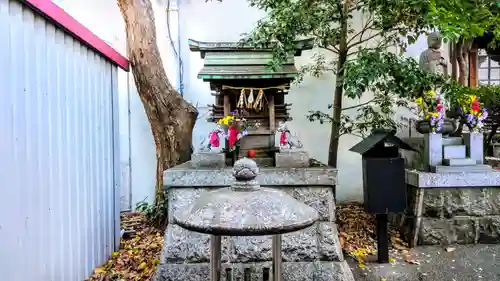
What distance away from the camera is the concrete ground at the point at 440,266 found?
415 cm

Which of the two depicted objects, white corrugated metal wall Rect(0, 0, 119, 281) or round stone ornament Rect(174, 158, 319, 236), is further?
white corrugated metal wall Rect(0, 0, 119, 281)

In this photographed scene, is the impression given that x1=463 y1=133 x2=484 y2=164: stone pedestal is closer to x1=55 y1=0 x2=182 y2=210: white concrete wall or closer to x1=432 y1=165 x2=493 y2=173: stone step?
x1=432 y1=165 x2=493 y2=173: stone step

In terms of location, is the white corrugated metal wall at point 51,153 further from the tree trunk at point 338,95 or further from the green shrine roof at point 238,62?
the tree trunk at point 338,95

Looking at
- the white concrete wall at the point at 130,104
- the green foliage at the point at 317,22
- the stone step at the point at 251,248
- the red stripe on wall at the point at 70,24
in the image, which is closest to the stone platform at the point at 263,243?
the stone step at the point at 251,248

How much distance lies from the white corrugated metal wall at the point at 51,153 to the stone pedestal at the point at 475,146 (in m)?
4.95

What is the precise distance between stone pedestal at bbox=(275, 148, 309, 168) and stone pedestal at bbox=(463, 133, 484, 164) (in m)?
2.44

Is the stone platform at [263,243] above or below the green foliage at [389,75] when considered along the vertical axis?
below

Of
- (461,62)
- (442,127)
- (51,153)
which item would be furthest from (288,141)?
(461,62)

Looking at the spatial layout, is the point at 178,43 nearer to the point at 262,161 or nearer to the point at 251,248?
the point at 262,161

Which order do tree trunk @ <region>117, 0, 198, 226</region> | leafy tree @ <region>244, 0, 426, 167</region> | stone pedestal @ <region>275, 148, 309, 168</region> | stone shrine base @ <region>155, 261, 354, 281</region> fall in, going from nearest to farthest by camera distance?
stone shrine base @ <region>155, 261, 354, 281</region> → stone pedestal @ <region>275, 148, 309, 168</region> → leafy tree @ <region>244, 0, 426, 167</region> → tree trunk @ <region>117, 0, 198, 226</region>

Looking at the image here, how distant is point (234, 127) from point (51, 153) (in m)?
2.32

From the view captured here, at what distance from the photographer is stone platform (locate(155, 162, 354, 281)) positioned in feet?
13.0

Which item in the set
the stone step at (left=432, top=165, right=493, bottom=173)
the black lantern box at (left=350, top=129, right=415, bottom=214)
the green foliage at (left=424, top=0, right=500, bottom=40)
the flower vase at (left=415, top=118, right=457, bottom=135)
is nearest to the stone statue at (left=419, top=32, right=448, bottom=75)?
the flower vase at (left=415, top=118, right=457, bottom=135)

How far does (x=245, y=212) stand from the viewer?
80.6 inches
